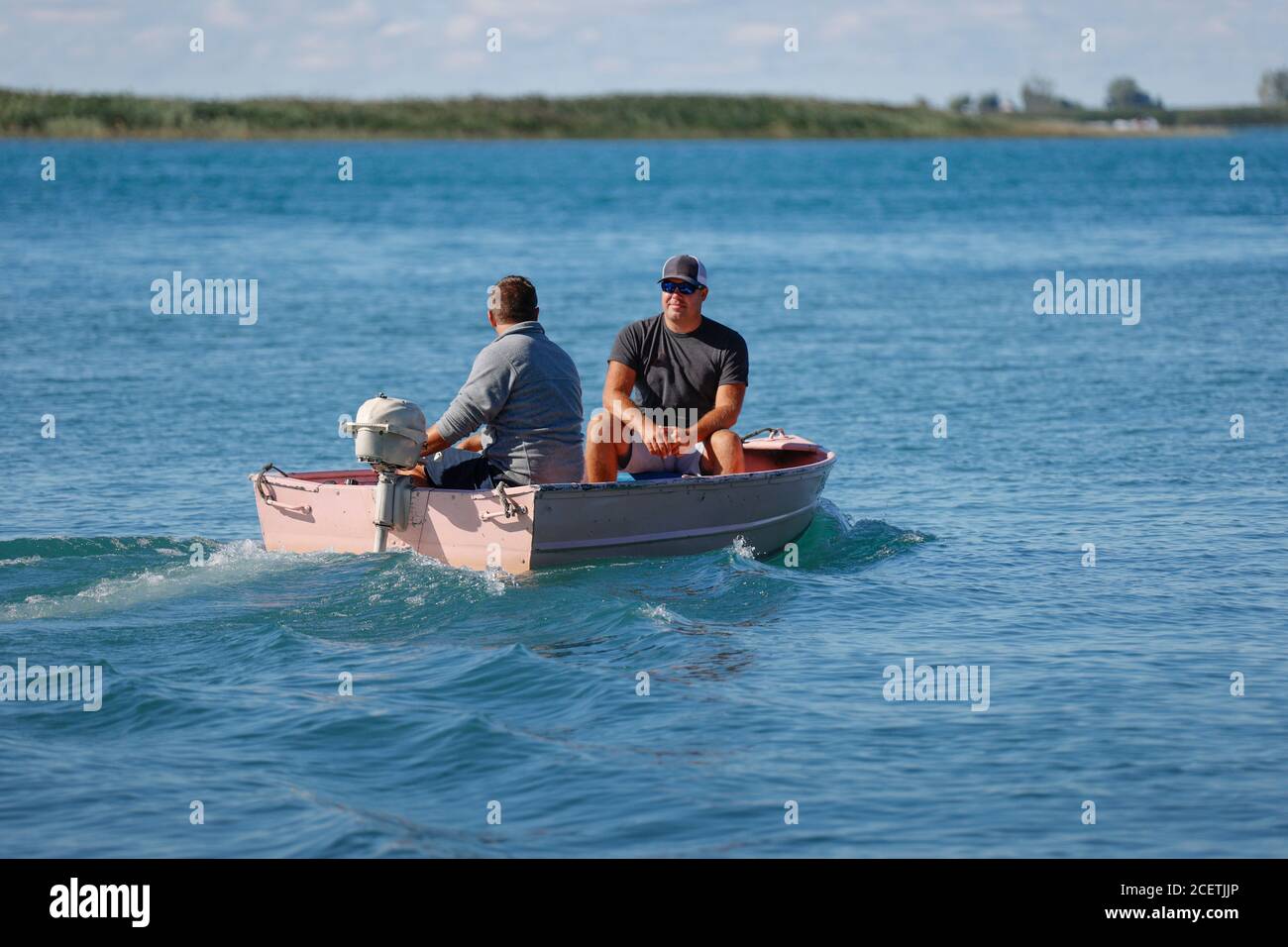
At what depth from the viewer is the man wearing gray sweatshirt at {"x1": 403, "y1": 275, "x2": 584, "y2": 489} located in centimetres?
956

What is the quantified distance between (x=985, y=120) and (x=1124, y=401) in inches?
4957

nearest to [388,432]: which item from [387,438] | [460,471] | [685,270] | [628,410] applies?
[387,438]

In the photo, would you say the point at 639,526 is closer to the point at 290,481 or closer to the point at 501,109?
the point at 290,481

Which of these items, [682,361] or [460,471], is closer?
[460,471]

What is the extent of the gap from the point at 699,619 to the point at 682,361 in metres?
1.83

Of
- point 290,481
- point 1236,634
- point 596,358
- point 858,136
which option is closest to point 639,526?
point 290,481

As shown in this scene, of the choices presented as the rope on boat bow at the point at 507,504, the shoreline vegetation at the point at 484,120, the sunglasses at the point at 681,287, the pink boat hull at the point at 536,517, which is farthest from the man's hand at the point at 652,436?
the shoreline vegetation at the point at 484,120

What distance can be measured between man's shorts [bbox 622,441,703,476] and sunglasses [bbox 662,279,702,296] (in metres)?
1.02

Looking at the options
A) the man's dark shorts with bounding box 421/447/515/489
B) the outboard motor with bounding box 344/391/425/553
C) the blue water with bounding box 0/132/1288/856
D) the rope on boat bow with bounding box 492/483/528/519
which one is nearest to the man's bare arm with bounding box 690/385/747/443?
the blue water with bounding box 0/132/1288/856

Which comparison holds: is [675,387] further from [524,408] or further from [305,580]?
[305,580]

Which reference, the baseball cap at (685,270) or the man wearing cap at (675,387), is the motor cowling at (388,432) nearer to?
the man wearing cap at (675,387)

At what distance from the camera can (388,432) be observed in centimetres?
945

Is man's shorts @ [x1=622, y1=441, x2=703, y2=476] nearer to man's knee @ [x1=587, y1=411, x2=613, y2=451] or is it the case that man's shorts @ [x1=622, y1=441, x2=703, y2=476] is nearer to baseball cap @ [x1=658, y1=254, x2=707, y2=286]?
man's knee @ [x1=587, y1=411, x2=613, y2=451]

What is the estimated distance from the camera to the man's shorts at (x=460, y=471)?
998 centimetres
